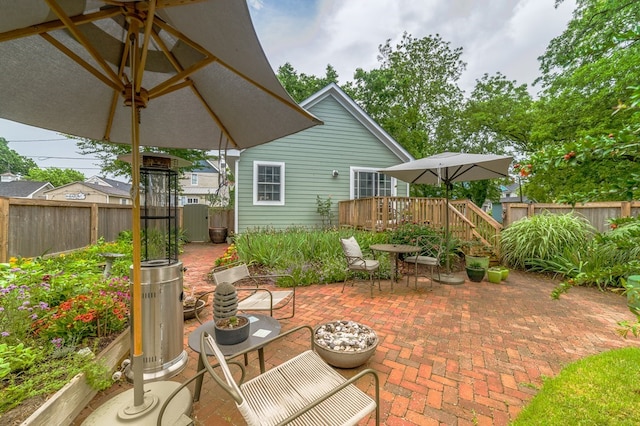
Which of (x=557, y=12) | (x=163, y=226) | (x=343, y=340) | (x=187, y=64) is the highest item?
(x=557, y=12)

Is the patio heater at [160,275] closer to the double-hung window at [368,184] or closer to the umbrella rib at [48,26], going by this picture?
the umbrella rib at [48,26]

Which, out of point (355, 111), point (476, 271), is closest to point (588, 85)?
point (355, 111)

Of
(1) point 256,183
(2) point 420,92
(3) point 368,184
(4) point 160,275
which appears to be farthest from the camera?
(2) point 420,92

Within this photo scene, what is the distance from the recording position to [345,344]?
8.68ft

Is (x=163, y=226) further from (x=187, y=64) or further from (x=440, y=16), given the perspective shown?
(x=440, y=16)

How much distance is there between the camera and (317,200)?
9.94m

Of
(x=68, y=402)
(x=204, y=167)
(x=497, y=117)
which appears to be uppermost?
(x=497, y=117)

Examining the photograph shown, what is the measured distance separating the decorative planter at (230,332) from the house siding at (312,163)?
7.07 meters

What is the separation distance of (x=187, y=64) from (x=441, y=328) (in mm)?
4118

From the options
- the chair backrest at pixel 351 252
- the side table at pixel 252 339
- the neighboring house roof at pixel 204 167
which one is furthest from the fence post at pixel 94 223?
the chair backrest at pixel 351 252

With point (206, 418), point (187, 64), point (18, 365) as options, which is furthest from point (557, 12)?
point (18, 365)

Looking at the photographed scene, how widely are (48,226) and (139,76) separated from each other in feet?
18.6

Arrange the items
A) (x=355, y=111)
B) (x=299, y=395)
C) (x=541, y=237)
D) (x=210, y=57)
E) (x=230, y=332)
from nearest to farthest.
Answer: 1. (x=299, y=395)
2. (x=210, y=57)
3. (x=230, y=332)
4. (x=541, y=237)
5. (x=355, y=111)

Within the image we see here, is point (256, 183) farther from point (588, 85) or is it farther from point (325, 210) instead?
point (588, 85)
